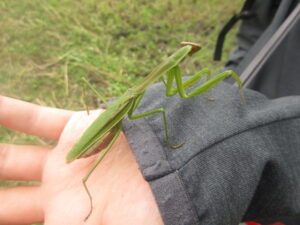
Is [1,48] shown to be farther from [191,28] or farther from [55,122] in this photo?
[191,28]

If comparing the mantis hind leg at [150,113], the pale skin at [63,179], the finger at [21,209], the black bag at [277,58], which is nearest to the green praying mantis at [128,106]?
the mantis hind leg at [150,113]

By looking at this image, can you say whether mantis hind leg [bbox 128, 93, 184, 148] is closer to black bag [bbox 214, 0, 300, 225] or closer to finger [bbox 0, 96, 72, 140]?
finger [bbox 0, 96, 72, 140]

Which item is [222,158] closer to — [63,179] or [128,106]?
[128,106]

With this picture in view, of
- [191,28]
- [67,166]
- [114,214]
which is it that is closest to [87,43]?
[191,28]

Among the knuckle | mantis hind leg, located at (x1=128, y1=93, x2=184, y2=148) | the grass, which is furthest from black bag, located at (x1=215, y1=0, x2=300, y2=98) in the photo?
the knuckle

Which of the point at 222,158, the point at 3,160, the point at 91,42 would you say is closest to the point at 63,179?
the point at 3,160

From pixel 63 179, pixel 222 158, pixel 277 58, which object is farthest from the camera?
pixel 277 58

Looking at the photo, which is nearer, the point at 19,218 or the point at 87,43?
the point at 19,218
